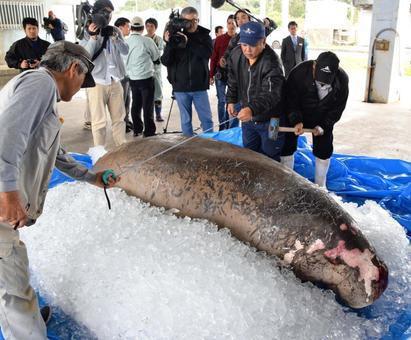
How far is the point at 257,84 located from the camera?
3580 millimetres

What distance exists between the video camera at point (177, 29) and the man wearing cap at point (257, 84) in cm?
121

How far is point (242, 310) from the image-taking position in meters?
2.00

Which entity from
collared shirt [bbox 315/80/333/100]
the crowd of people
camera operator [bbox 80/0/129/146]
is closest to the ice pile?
the crowd of people

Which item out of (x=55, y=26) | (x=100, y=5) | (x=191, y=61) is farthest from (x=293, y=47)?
(x=100, y=5)

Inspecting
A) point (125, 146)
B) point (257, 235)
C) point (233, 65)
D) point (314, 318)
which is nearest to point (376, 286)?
point (314, 318)

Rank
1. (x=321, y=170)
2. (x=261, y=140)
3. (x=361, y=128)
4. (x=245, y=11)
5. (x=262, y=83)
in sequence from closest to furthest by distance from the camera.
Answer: (x=262, y=83)
(x=261, y=140)
(x=321, y=170)
(x=245, y=11)
(x=361, y=128)

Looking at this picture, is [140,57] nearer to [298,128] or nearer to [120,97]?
[120,97]

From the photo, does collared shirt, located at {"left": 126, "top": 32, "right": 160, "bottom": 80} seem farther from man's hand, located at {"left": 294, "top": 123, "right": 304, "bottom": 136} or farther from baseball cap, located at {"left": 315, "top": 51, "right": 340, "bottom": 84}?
baseball cap, located at {"left": 315, "top": 51, "right": 340, "bottom": 84}

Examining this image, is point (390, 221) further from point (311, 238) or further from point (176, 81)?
point (176, 81)

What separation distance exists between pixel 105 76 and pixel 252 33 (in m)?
2.02

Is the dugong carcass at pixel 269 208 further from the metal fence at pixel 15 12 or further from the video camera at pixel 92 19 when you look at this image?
the metal fence at pixel 15 12

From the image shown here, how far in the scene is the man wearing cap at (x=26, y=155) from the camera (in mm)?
1648

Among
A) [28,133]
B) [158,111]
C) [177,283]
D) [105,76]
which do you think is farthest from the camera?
[158,111]

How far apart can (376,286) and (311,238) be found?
1.26 ft
